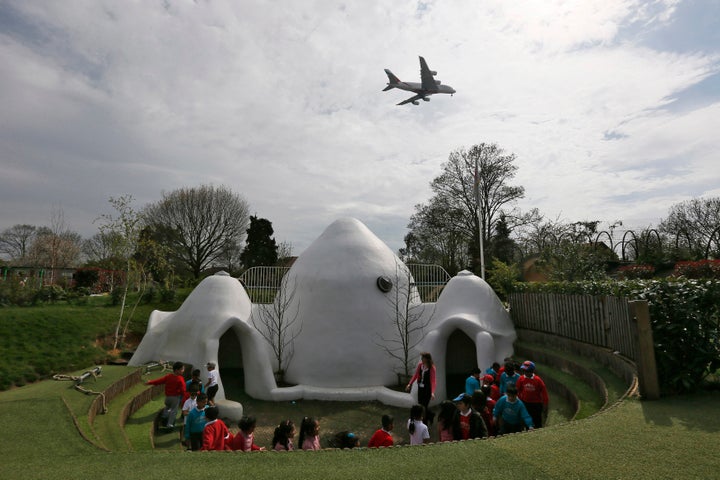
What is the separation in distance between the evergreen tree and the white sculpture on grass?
18.6 metres

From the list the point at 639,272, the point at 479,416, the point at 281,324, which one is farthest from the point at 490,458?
the point at 639,272

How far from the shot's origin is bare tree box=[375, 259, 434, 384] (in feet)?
38.2

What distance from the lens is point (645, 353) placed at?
5.88 meters

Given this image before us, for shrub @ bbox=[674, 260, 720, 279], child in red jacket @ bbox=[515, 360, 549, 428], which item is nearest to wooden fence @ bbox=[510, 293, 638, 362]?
child in red jacket @ bbox=[515, 360, 549, 428]

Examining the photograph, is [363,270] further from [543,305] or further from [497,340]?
[543,305]

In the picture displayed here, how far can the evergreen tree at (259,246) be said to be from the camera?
31.2 m

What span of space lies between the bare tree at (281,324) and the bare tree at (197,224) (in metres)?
20.1

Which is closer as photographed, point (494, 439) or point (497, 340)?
point (494, 439)

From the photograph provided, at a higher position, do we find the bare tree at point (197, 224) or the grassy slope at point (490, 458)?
the bare tree at point (197, 224)

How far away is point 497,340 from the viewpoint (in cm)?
1127

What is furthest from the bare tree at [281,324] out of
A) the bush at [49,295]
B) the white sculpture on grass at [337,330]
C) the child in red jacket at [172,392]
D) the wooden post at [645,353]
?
the bush at [49,295]

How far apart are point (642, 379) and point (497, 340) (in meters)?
5.52

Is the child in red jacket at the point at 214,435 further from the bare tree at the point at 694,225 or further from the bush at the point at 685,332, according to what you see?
the bare tree at the point at 694,225

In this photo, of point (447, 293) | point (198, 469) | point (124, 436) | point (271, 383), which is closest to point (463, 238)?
point (447, 293)
